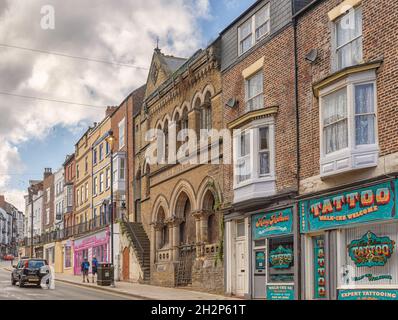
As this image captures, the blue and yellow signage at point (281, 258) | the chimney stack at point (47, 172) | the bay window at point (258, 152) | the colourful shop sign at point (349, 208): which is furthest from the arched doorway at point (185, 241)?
the chimney stack at point (47, 172)

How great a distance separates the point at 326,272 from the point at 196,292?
10.1 metres

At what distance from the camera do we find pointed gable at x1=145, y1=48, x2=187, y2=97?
36.7 metres

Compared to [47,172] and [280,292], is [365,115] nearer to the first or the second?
[280,292]

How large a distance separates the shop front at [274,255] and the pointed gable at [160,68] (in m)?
13.9

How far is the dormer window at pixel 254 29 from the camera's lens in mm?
25156

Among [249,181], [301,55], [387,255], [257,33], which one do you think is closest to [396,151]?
[387,255]

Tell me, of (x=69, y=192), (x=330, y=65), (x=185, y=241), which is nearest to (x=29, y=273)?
(x=185, y=241)

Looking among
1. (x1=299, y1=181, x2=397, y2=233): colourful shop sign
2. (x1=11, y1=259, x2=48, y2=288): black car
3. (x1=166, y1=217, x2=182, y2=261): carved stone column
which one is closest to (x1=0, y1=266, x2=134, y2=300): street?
(x1=11, y1=259, x2=48, y2=288): black car

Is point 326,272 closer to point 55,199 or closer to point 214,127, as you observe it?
point 214,127

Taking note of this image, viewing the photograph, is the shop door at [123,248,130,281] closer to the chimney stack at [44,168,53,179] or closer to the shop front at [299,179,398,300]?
the shop front at [299,179,398,300]

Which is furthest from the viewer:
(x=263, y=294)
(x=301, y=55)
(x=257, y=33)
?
(x=257, y=33)

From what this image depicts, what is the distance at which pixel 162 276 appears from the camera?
34.7 m

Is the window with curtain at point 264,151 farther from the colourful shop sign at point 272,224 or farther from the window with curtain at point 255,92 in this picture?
the colourful shop sign at point 272,224

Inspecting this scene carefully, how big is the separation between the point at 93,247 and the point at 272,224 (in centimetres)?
3154
